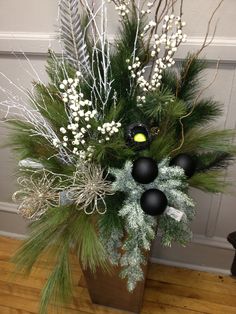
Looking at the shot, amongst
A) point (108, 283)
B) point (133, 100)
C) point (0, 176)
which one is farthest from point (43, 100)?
point (0, 176)

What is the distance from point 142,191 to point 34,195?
0.96 feet

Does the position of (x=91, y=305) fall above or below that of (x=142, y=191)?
below

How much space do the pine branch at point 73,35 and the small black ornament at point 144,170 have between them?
0.30m

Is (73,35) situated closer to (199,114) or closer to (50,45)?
(50,45)

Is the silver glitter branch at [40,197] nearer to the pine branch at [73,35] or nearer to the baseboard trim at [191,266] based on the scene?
the pine branch at [73,35]

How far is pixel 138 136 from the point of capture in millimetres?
771

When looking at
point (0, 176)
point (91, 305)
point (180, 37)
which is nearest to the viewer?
point (180, 37)

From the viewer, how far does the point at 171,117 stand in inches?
→ 30.9

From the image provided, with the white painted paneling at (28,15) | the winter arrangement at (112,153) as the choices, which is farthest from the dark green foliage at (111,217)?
the white painted paneling at (28,15)

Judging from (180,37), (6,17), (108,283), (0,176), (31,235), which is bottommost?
(108,283)

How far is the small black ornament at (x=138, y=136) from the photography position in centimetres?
77

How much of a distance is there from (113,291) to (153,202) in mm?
569

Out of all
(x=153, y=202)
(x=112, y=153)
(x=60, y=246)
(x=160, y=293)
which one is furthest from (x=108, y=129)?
(x=160, y=293)

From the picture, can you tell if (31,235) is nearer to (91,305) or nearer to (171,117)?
(171,117)
